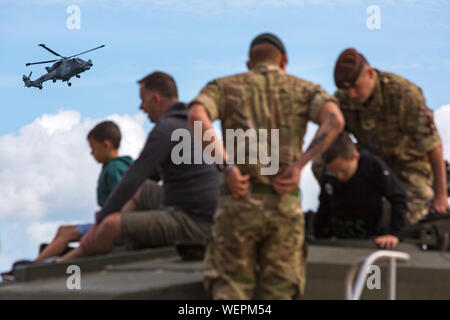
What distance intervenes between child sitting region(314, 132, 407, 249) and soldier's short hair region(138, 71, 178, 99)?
45.2 inches

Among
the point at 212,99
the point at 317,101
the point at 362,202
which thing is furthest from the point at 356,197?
the point at 212,99

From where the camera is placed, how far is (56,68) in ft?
21.7

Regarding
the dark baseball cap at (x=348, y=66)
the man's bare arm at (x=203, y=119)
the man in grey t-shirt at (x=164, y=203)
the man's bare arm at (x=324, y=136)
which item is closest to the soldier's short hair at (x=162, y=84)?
the man in grey t-shirt at (x=164, y=203)

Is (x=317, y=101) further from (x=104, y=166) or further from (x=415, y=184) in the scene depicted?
(x=104, y=166)

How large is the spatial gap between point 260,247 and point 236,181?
385 millimetres

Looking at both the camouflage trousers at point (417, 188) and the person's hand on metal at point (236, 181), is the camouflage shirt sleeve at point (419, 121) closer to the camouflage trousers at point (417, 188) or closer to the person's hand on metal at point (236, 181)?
the camouflage trousers at point (417, 188)

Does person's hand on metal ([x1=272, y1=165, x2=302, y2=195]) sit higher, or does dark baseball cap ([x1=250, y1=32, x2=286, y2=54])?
dark baseball cap ([x1=250, y1=32, x2=286, y2=54])

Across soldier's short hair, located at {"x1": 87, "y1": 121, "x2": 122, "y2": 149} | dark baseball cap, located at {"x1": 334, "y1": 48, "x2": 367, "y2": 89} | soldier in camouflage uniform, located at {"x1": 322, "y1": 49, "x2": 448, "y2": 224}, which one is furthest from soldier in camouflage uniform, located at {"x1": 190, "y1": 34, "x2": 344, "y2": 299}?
soldier's short hair, located at {"x1": 87, "y1": 121, "x2": 122, "y2": 149}

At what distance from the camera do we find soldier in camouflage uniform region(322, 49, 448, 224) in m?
5.08

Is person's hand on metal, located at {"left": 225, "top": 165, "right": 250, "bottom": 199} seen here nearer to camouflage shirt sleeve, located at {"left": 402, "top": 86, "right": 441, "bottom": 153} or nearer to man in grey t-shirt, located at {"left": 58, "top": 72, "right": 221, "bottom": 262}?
man in grey t-shirt, located at {"left": 58, "top": 72, "right": 221, "bottom": 262}

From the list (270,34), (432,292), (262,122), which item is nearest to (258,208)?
(262,122)

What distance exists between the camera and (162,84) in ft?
16.2
